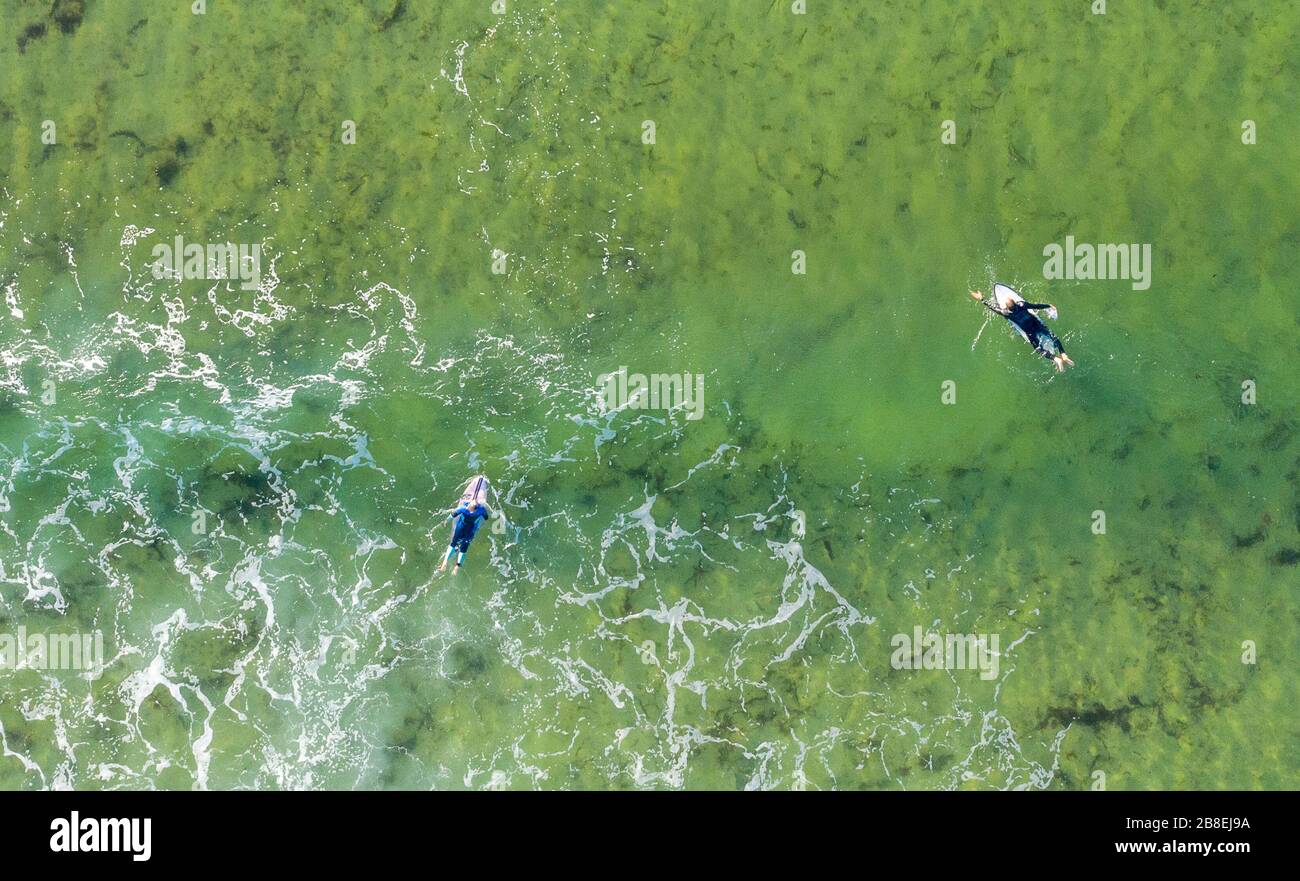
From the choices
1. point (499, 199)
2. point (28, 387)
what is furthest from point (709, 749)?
point (28, 387)

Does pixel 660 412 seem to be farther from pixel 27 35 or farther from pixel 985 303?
pixel 27 35

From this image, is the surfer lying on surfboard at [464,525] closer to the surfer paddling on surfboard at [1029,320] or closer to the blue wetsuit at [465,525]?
the blue wetsuit at [465,525]

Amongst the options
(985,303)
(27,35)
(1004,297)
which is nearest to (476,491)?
(985,303)

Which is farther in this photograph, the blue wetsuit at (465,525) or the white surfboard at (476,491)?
the white surfboard at (476,491)

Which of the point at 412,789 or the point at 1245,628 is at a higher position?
the point at 1245,628

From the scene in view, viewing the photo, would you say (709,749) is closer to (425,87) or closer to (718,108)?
(718,108)

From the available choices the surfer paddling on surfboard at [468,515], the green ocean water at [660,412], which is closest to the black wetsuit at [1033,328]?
the green ocean water at [660,412]
